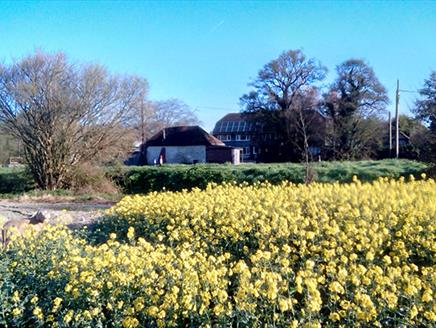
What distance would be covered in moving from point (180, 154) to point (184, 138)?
1671 millimetres

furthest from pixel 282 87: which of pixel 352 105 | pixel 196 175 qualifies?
pixel 196 175

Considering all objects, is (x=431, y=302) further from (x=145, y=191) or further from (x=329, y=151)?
(x=329, y=151)

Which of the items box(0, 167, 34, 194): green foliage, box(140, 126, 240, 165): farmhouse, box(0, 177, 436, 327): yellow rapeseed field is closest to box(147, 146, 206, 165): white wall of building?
box(140, 126, 240, 165): farmhouse

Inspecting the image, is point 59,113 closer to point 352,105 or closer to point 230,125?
point 352,105

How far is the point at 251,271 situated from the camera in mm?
3199

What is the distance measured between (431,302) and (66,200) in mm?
16819

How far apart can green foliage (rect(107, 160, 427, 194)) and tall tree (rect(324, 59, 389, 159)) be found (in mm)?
15742

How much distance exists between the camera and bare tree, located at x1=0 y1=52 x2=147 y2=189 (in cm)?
1912

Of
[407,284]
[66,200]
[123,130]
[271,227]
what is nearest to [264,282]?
[407,284]

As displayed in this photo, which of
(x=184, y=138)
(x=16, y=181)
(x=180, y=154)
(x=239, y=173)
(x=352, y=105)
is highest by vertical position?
(x=352, y=105)

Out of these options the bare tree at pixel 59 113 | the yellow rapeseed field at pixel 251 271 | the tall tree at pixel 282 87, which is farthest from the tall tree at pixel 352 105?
the yellow rapeseed field at pixel 251 271

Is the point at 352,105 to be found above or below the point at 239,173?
above

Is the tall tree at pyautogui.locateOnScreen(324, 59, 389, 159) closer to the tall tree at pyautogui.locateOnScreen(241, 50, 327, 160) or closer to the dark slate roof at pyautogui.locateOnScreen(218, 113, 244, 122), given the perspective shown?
the tall tree at pyautogui.locateOnScreen(241, 50, 327, 160)

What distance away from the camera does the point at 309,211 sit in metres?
4.69
